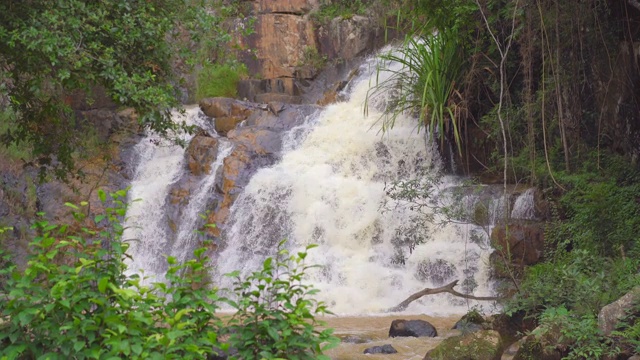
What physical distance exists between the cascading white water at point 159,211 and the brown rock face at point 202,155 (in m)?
0.11

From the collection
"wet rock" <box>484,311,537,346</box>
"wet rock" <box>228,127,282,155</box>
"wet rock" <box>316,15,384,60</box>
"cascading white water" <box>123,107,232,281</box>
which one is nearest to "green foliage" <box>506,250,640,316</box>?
"wet rock" <box>484,311,537,346</box>

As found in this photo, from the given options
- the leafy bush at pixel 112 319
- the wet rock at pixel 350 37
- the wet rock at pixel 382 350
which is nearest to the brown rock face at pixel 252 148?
the wet rock at pixel 350 37

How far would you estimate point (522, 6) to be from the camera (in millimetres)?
8141

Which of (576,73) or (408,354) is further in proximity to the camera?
(576,73)

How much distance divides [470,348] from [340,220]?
5045 mm

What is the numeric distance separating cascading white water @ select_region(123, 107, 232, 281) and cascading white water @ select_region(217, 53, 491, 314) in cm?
99

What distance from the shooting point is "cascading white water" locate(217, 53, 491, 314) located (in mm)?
9852

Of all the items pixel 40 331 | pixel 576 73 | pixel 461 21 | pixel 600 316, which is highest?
pixel 461 21

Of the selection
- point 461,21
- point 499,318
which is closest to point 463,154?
point 461,21

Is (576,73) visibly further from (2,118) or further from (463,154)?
(2,118)

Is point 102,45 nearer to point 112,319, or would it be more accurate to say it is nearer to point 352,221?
point 112,319

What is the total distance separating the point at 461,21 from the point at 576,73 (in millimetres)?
1541

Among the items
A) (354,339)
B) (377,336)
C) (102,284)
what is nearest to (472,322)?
(377,336)

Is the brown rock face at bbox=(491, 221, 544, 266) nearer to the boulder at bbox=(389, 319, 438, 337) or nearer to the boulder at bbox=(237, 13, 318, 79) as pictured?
the boulder at bbox=(389, 319, 438, 337)
